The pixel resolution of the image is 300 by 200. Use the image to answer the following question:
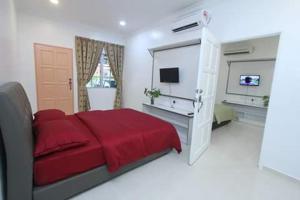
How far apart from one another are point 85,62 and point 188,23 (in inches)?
119

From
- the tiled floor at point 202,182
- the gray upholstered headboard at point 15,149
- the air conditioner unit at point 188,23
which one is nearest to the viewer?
the gray upholstered headboard at point 15,149

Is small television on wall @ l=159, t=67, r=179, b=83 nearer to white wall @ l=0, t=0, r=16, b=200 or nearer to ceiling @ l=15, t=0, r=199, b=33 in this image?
ceiling @ l=15, t=0, r=199, b=33

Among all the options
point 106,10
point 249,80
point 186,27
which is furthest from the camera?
point 249,80

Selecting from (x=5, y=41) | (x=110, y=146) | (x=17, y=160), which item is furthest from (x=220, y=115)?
(x=5, y=41)

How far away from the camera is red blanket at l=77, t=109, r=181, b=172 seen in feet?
5.80

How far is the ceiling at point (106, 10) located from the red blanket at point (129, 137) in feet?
7.37

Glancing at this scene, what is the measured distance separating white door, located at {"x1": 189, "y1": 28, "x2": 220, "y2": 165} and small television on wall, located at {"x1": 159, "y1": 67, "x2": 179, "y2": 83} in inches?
37.5

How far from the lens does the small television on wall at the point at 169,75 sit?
3443mm

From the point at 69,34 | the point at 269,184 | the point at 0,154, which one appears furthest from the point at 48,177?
the point at 69,34

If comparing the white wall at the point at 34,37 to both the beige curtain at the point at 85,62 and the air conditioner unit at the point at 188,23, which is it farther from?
the air conditioner unit at the point at 188,23

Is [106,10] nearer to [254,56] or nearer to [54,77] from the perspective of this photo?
[54,77]

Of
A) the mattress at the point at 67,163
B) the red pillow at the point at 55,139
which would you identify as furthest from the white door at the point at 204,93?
the red pillow at the point at 55,139

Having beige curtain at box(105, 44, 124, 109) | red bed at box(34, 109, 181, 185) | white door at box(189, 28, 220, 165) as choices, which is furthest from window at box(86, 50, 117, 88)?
white door at box(189, 28, 220, 165)

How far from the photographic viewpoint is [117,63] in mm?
5094
